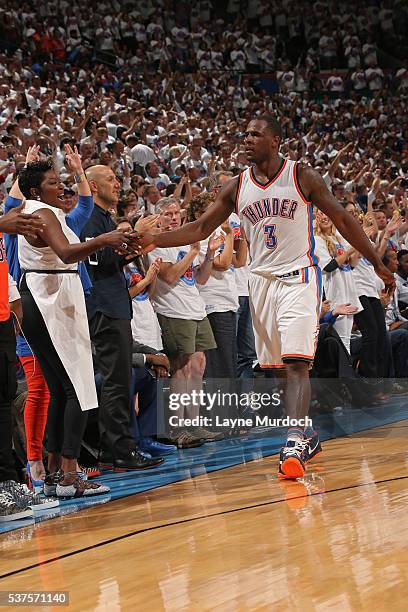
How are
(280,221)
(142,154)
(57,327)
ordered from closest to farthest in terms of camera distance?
(57,327) → (280,221) → (142,154)

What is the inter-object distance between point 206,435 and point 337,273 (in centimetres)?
247

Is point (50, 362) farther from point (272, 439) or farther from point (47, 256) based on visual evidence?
point (272, 439)

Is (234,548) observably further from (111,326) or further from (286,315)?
(111,326)

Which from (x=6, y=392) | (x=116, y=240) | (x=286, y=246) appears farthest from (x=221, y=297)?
(x=6, y=392)

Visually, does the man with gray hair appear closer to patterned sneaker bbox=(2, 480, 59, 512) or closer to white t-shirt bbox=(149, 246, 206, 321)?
white t-shirt bbox=(149, 246, 206, 321)

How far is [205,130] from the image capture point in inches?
701

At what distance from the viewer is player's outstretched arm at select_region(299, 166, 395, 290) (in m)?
5.88

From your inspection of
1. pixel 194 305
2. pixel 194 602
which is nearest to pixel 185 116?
pixel 194 305

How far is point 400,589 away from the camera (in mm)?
3330

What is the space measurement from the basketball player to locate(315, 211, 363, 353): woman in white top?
2.97 m

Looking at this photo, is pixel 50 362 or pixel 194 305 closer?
pixel 50 362

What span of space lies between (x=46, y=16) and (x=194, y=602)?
2023cm

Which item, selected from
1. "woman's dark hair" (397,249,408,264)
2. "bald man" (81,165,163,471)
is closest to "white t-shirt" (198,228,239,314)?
"bald man" (81,165,163,471)

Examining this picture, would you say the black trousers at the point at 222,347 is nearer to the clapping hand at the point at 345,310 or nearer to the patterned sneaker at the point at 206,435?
the patterned sneaker at the point at 206,435
